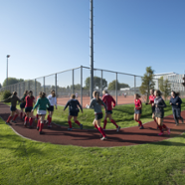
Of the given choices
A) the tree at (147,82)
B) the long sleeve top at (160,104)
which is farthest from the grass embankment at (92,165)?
the tree at (147,82)

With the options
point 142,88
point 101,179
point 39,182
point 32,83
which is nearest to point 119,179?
point 101,179

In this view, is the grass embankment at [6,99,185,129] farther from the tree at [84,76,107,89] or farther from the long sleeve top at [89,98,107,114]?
the long sleeve top at [89,98,107,114]

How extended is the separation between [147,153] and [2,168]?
3.74 metres

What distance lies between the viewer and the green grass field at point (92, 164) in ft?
10.1

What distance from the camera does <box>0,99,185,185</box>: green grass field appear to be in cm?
307

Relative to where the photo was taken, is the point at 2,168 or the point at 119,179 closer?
the point at 119,179

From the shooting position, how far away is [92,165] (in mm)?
3607

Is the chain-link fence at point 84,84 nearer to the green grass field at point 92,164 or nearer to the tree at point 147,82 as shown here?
the tree at point 147,82

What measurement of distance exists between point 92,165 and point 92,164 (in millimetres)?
51

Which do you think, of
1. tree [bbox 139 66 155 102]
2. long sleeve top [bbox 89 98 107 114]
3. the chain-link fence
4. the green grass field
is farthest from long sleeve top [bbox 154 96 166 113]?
tree [bbox 139 66 155 102]

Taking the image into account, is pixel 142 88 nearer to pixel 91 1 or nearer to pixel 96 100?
pixel 91 1

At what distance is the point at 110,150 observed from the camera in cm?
454

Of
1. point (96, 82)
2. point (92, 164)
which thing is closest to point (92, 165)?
point (92, 164)

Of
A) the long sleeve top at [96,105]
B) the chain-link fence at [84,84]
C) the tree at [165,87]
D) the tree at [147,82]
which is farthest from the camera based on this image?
the tree at [165,87]
